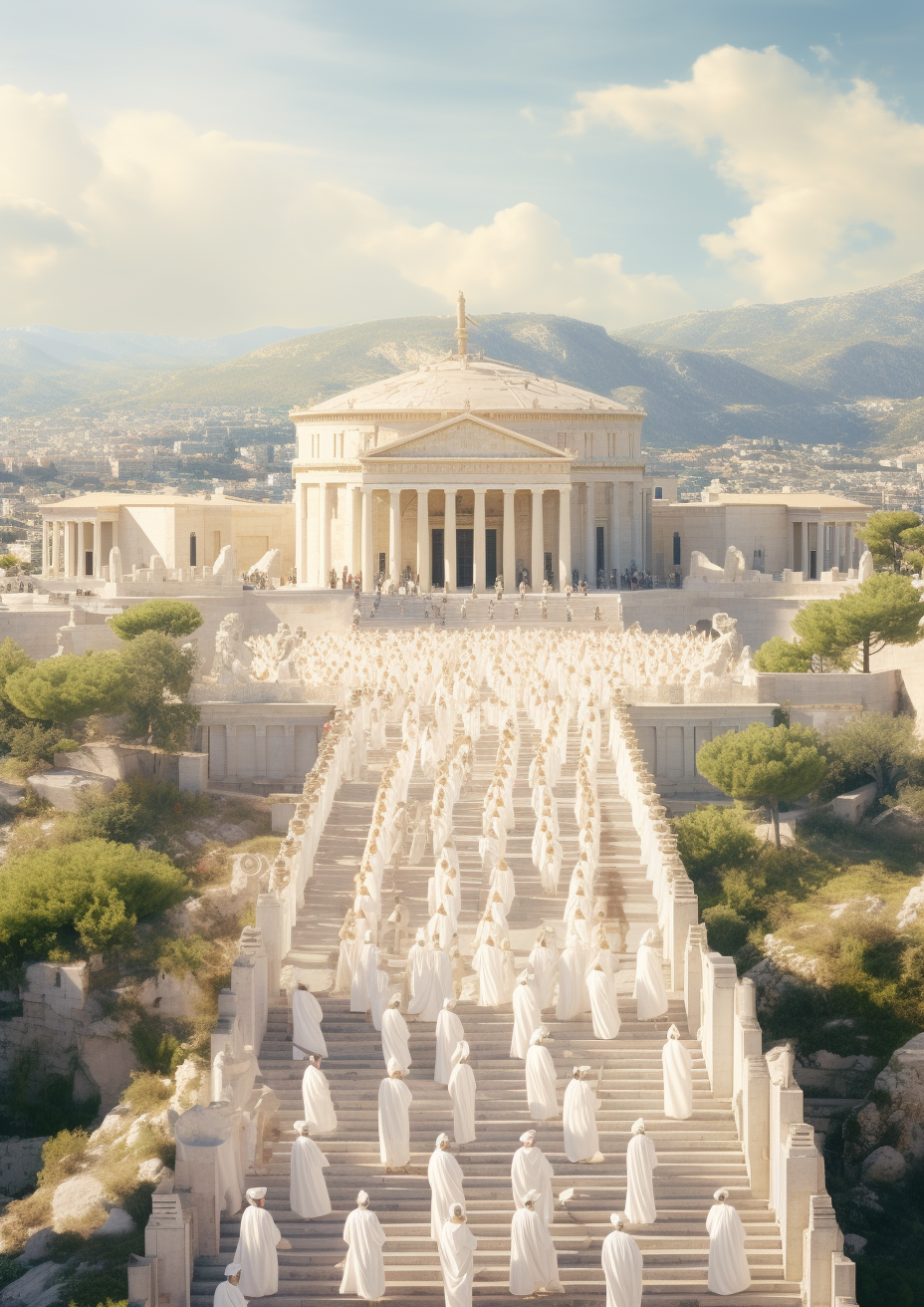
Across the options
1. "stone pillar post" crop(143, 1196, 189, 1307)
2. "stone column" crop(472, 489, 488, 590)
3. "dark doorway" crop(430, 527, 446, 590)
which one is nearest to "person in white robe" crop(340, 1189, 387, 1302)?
"stone pillar post" crop(143, 1196, 189, 1307)

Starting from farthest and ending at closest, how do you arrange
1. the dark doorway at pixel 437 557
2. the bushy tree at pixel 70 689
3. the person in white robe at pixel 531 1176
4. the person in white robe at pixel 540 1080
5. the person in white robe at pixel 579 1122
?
the dark doorway at pixel 437 557
the bushy tree at pixel 70 689
the person in white robe at pixel 540 1080
the person in white robe at pixel 579 1122
the person in white robe at pixel 531 1176

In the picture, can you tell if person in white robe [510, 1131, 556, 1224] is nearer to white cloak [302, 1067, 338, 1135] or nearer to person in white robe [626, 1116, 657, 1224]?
person in white robe [626, 1116, 657, 1224]

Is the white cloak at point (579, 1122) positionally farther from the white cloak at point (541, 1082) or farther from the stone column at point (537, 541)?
the stone column at point (537, 541)

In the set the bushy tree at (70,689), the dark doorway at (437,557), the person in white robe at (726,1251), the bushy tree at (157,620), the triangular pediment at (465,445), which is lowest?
the person in white robe at (726,1251)

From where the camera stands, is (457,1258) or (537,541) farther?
(537,541)

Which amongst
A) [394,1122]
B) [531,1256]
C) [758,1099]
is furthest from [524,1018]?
[531,1256]

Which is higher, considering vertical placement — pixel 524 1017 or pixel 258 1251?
pixel 524 1017

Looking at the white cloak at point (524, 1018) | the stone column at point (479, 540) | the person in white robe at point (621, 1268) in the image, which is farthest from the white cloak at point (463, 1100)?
the stone column at point (479, 540)

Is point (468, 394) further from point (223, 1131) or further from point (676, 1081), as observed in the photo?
point (223, 1131)
